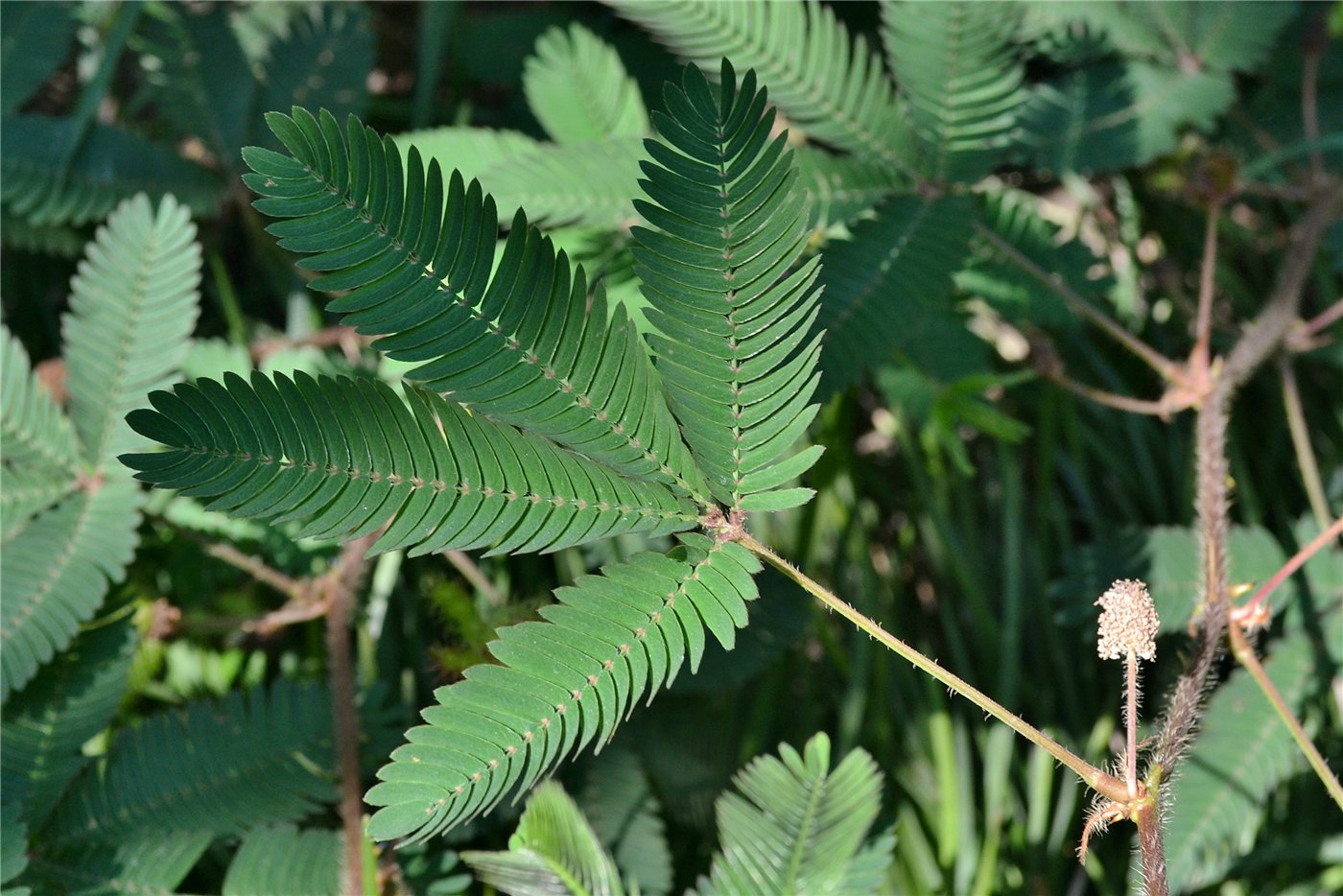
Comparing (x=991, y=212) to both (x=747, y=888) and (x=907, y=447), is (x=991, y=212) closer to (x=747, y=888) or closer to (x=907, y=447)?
(x=907, y=447)

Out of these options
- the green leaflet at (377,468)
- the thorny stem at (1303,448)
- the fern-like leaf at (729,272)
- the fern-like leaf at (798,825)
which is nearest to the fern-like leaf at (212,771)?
the fern-like leaf at (798,825)

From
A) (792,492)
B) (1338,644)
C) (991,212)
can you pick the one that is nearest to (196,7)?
(991,212)

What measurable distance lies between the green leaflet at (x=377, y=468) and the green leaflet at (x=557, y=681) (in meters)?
0.05

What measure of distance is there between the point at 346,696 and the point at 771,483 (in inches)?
29.4

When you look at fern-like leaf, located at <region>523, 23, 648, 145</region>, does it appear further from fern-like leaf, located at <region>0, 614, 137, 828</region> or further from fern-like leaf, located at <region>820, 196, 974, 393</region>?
fern-like leaf, located at <region>0, 614, 137, 828</region>

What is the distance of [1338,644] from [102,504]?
1675mm

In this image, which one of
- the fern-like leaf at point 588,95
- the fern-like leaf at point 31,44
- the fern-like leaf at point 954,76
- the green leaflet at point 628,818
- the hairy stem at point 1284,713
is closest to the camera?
the hairy stem at point 1284,713

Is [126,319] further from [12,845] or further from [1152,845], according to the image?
[1152,845]

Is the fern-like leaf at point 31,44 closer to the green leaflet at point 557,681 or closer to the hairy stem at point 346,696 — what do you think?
the hairy stem at point 346,696

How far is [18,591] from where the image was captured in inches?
50.3

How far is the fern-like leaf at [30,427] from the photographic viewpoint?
1.38m

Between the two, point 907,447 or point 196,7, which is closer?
point 907,447

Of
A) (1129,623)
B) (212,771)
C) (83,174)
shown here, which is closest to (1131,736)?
(1129,623)

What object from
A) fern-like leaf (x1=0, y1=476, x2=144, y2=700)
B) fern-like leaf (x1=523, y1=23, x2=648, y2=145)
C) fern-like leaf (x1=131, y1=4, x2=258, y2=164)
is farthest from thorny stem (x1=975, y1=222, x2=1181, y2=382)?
fern-like leaf (x1=131, y1=4, x2=258, y2=164)
